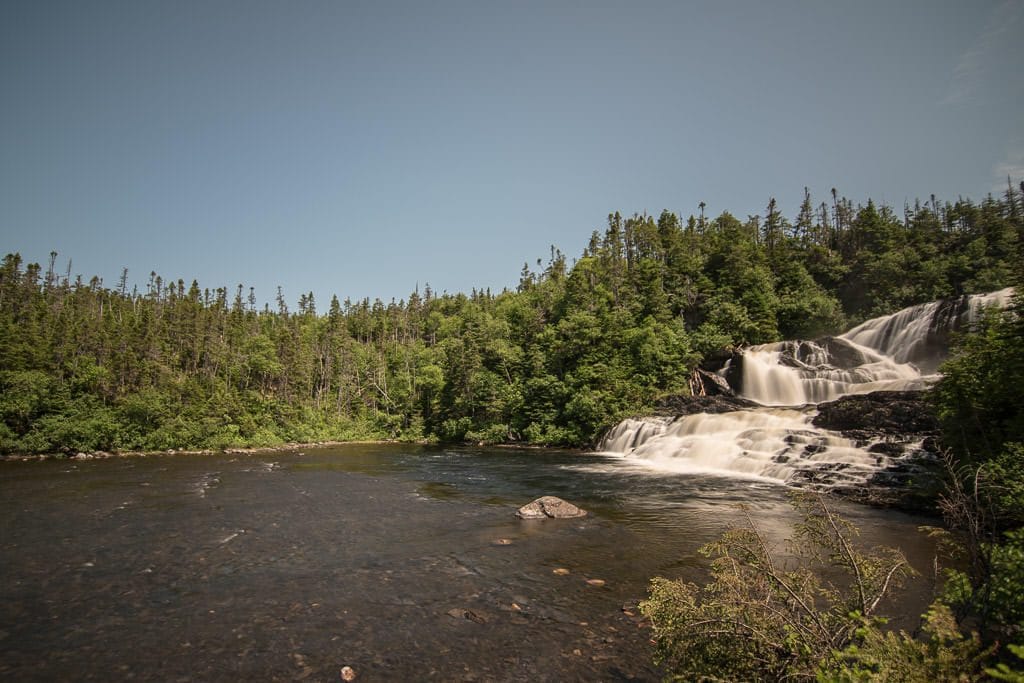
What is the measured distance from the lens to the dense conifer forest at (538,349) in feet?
151

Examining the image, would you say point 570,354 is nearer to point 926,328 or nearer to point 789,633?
point 926,328

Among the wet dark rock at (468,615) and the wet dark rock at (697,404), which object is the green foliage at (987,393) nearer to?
the wet dark rock at (468,615)

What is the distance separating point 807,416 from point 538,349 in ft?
98.4

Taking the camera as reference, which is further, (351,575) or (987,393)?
(987,393)

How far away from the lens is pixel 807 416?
2805cm

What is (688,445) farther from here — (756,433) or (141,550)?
(141,550)

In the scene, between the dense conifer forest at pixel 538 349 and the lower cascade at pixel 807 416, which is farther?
the dense conifer forest at pixel 538 349

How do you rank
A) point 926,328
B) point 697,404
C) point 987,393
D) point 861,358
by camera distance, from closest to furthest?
1. point 987,393
2. point 926,328
3. point 861,358
4. point 697,404

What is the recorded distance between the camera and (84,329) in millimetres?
57125

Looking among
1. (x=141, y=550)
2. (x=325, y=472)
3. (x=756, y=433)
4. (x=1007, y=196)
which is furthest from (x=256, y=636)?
(x=1007, y=196)

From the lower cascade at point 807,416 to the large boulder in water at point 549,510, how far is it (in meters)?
11.8

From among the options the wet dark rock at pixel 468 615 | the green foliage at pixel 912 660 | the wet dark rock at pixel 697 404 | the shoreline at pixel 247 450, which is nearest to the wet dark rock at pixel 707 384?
the wet dark rock at pixel 697 404

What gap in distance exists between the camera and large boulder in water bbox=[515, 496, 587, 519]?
17.0 meters

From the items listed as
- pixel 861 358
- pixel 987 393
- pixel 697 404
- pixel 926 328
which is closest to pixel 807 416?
pixel 697 404
